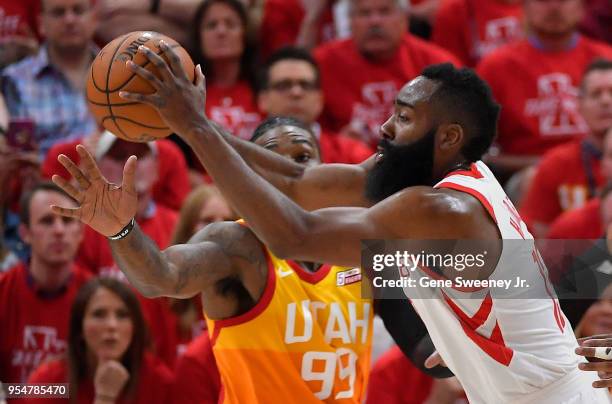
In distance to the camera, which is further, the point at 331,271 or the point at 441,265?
the point at 331,271

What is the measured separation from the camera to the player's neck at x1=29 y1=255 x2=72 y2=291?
6441 mm

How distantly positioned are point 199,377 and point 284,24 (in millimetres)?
3873

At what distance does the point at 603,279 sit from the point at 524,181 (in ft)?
9.25

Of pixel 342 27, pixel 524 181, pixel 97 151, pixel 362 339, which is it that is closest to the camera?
pixel 362 339

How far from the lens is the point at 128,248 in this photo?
12.9ft

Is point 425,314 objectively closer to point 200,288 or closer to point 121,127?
point 200,288

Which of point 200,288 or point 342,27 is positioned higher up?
point 342,27

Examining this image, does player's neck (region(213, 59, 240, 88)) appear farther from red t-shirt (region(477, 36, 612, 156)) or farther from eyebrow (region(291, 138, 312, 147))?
eyebrow (region(291, 138, 312, 147))

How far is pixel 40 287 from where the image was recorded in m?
6.44

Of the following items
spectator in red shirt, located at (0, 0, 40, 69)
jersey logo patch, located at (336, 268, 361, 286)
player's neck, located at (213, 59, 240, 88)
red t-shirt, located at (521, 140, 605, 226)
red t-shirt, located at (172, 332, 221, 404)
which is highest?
spectator in red shirt, located at (0, 0, 40, 69)

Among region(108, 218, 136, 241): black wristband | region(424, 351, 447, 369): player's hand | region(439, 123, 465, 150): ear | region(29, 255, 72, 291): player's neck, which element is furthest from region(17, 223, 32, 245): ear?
region(439, 123, 465, 150): ear

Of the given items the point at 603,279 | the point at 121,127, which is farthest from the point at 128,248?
the point at 603,279

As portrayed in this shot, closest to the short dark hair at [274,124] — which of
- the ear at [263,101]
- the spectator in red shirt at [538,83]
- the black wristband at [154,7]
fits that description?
the ear at [263,101]

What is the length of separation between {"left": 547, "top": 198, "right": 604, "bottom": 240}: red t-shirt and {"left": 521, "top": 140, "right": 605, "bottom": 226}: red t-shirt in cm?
57
